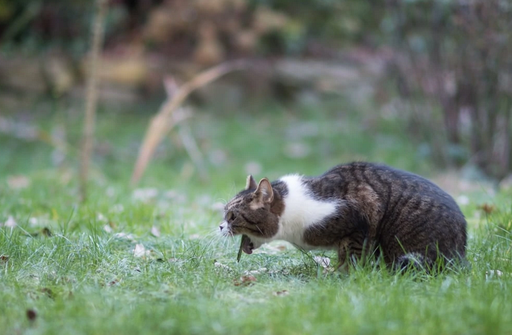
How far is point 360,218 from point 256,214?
1.88 ft

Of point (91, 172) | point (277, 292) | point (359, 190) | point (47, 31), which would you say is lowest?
point (277, 292)

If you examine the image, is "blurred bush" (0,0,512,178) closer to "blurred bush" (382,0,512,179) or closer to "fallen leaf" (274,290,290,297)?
"blurred bush" (382,0,512,179)

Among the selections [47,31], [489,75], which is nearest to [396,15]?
[489,75]

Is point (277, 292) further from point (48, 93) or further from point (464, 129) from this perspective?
point (48, 93)

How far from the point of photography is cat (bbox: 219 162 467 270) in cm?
324

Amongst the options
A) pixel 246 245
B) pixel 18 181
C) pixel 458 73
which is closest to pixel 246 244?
pixel 246 245

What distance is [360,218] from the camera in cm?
332

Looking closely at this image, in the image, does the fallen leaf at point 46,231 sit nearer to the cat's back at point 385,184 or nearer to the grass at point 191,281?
the grass at point 191,281

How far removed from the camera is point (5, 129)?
10.1 meters

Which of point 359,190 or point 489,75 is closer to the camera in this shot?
point 359,190

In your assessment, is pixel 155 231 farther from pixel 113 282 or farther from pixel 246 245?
pixel 113 282

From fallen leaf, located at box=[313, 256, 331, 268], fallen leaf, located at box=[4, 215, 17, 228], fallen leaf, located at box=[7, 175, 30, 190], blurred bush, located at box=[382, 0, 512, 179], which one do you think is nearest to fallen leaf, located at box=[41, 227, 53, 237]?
fallen leaf, located at box=[4, 215, 17, 228]

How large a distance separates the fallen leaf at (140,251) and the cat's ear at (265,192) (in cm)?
79

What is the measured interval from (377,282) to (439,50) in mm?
5701
